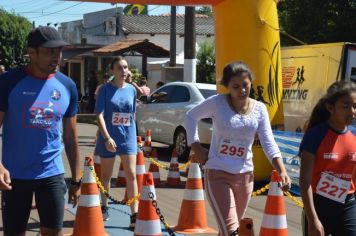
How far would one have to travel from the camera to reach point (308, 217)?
4.34 m

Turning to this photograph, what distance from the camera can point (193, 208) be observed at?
7535 mm

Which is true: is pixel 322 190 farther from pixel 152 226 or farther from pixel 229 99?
pixel 152 226

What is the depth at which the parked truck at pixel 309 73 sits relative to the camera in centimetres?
1262

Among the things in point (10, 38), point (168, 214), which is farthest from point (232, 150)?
point (10, 38)

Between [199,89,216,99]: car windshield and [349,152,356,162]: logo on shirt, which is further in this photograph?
[199,89,216,99]: car windshield

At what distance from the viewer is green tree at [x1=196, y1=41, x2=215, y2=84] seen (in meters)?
36.6

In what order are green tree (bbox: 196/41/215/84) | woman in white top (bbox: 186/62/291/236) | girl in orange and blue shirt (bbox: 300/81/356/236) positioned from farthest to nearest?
green tree (bbox: 196/41/215/84)
woman in white top (bbox: 186/62/291/236)
girl in orange and blue shirt (bbox: 300/81/356/236)

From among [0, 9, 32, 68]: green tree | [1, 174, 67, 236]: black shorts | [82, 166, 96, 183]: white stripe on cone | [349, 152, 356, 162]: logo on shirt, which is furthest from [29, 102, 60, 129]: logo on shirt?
[0, 9, 32, 68]: green tree

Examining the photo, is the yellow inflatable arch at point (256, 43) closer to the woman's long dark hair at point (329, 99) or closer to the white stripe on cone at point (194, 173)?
the white stripe on cone at point (194, 173)

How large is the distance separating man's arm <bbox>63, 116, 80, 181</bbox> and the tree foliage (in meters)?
19.6

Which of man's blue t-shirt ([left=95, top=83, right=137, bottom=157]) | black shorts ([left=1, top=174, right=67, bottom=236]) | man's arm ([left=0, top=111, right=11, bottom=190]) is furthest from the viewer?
man's blue t-shirt ([left=95, top=83, right=137, bottom=157])

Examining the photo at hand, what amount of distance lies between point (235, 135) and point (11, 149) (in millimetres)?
1675

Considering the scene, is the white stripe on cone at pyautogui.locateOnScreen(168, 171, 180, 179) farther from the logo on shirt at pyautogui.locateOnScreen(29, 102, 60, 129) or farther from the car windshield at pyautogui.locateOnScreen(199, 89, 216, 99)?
the logo on shirt at pyautogui.locateOnScreen(29, 102, 60, 129)

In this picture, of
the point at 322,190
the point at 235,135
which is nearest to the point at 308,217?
the point at 322,190
